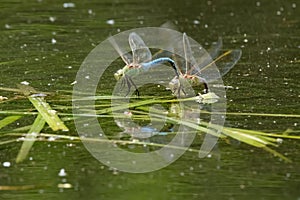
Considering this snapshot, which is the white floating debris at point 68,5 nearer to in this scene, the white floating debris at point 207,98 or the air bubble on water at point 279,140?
the white floating debris at point 207,98

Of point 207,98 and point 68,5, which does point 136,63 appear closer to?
point 207,98

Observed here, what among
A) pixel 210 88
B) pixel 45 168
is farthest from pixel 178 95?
pixel 45 168

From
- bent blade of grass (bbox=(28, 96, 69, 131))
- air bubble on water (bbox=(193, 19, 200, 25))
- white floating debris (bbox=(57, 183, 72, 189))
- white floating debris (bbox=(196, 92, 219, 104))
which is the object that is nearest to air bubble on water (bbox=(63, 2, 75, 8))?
air bubble on water (bbox=(193, 19, 200, 25))

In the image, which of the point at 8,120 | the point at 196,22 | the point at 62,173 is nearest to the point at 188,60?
the point at 8,120

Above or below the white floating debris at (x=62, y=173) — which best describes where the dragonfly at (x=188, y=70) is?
above

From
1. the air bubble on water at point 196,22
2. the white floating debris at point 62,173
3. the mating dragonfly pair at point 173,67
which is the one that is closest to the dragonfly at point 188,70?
the mating dragonfly pair at point 173,67
